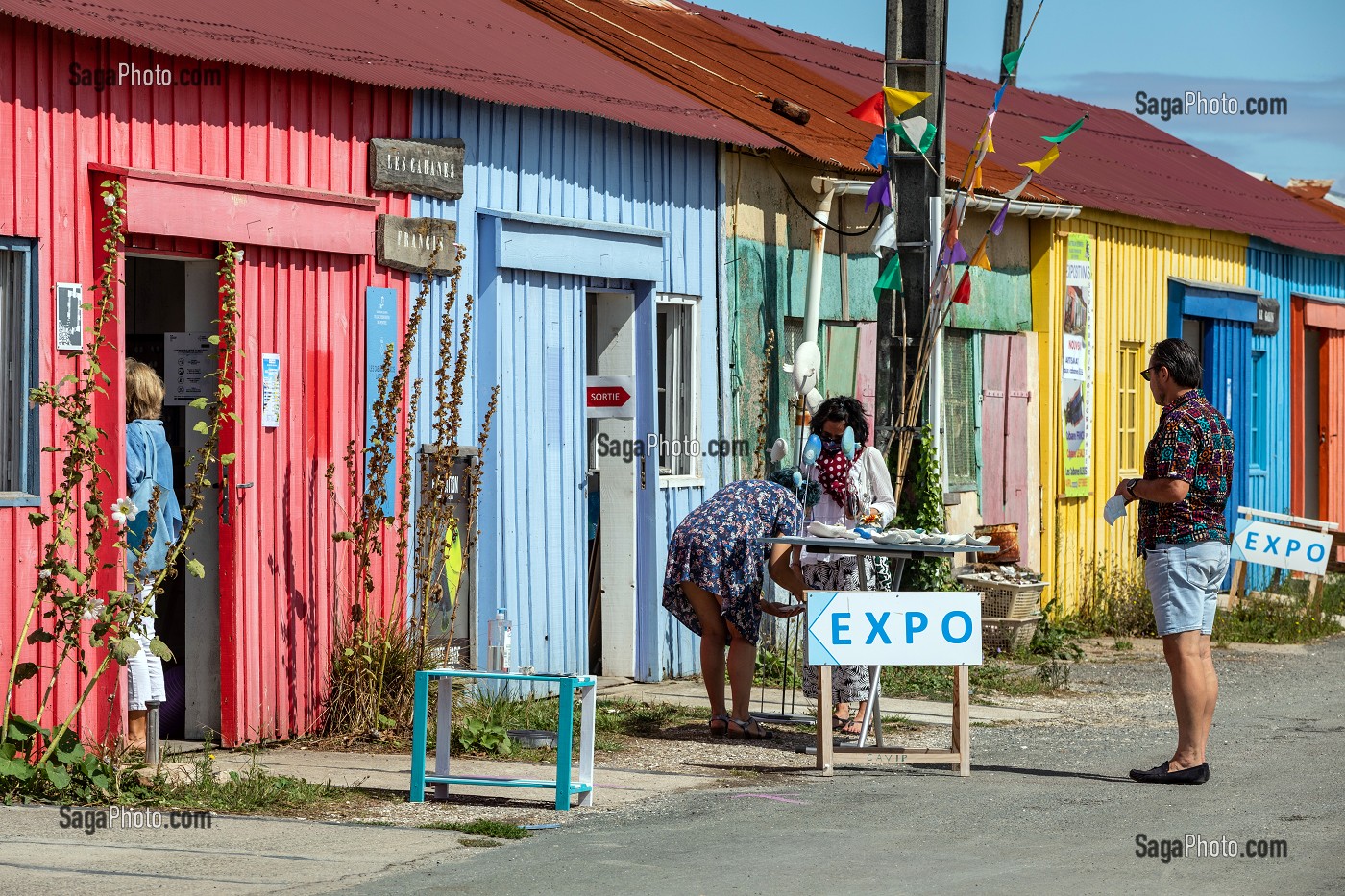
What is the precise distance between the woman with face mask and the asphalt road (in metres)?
0.71

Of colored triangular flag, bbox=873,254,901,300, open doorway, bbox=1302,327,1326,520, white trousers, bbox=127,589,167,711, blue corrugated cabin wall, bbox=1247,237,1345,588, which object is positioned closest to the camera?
white trousers, bbox=127,589,167,711

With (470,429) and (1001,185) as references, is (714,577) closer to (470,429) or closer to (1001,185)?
(470,429)

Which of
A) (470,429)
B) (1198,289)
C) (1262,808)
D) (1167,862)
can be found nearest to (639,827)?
(1167,862)

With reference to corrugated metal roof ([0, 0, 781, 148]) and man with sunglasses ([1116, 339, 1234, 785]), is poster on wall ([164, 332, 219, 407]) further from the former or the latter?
man with sunglasses ([1116, 339, 1234, 785])

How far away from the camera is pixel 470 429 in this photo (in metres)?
10.6

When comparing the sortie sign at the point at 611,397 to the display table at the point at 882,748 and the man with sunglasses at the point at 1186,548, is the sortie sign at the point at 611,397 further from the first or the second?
the man with sunglasses at the point at 1186,548

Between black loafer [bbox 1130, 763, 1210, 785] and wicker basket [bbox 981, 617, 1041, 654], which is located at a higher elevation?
wicker basket [bbox 981, 617, 1041, 654]

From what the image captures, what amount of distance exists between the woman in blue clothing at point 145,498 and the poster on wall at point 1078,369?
9.55m

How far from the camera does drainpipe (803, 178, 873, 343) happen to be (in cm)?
1302

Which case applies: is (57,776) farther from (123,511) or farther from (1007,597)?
(1007,597)

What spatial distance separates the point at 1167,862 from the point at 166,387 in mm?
5385

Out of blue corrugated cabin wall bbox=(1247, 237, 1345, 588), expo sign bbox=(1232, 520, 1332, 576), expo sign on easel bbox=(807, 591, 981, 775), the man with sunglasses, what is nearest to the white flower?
expo sign on easel bbox=(807, 591, 981, 775)

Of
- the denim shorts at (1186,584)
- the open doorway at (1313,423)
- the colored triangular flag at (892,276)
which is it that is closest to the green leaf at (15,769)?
the denim shorts at (1186,584)

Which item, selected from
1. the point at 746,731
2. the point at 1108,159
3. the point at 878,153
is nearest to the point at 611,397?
the point at 878,153
